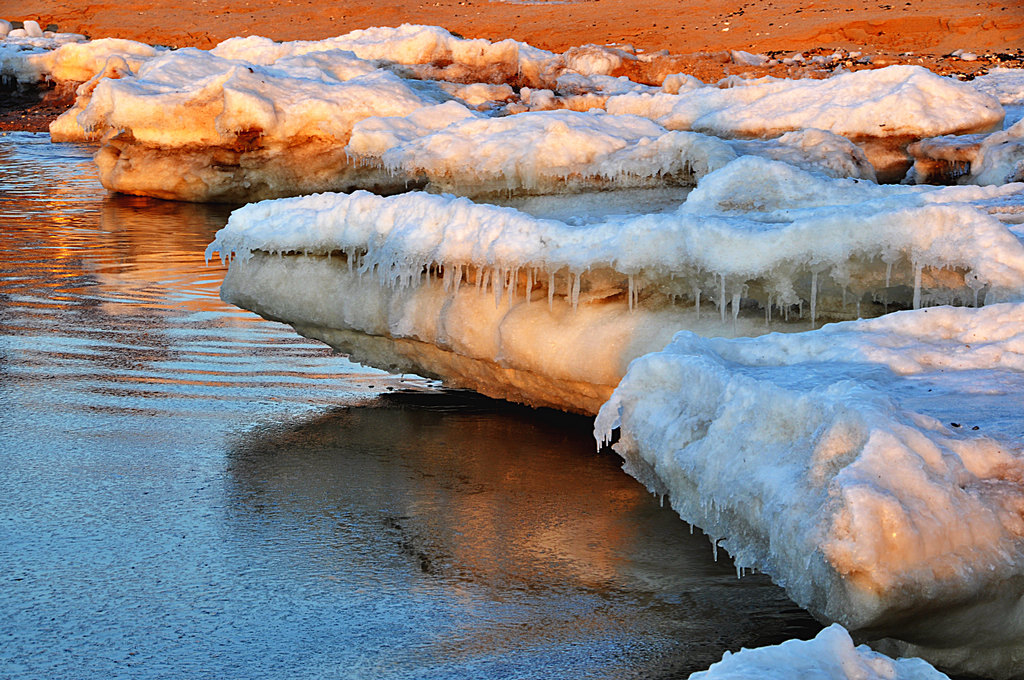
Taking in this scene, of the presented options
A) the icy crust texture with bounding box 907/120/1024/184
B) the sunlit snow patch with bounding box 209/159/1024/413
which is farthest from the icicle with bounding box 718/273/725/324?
the icy crust texture with bounding box 907/120/1024/184

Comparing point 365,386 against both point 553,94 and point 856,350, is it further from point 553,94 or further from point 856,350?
point 553,94

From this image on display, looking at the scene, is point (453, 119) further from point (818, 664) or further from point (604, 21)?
point (604, 21)

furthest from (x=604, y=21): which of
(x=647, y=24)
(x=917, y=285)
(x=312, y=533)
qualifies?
(x=312, y=533)

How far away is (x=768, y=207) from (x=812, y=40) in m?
18.2

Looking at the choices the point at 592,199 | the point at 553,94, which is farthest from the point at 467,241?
the point at 553,94

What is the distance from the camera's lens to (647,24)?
2753 centimetres

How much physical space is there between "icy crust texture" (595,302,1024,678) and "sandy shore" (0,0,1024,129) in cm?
1301

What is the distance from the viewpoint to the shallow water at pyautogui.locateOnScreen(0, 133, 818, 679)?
3684 mm

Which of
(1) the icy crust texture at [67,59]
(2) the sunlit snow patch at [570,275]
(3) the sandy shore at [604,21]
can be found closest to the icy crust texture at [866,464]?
(2) the sunlit snow patch at [570,275]

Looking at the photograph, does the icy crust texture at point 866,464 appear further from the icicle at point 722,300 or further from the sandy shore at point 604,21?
the sandy shore at point 604,21

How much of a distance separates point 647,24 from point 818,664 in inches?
1039

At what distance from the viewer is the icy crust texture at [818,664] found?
237 cm

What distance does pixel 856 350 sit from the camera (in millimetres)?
3994

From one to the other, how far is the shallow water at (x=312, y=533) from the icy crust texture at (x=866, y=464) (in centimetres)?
53
